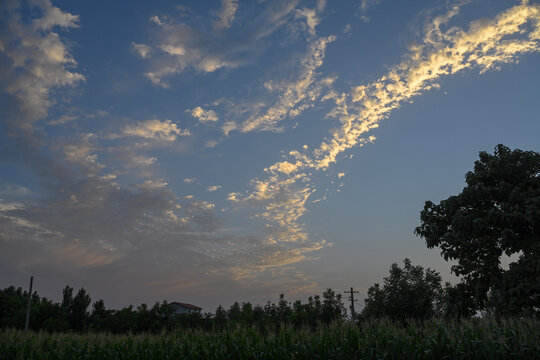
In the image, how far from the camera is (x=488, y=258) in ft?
79.2

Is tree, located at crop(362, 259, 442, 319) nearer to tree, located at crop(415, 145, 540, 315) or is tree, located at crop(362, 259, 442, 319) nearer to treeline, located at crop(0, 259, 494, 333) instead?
treeline, located at crop(0, 259, 494, 333)

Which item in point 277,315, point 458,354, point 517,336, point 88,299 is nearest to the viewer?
point 458,354

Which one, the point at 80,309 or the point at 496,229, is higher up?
the point at 496,229

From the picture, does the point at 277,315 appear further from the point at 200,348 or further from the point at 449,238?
the point at 200,348

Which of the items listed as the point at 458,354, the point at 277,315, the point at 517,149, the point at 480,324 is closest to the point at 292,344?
the point at 458,354

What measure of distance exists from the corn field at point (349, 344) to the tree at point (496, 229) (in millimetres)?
8175

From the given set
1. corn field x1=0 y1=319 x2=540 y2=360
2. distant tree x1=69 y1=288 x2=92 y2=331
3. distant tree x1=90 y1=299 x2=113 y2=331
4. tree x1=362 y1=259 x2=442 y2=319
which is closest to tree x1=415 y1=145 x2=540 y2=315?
corn field x1=0 y1=319 x2=540 y2=360

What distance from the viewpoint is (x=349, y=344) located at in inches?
477

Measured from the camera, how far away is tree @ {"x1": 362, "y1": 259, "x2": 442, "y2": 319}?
43.0 meters

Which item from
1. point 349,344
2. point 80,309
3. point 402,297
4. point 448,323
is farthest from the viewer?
point 80,309

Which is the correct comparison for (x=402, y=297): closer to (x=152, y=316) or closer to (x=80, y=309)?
(x=152, y=316)

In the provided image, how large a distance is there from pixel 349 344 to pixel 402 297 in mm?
35171

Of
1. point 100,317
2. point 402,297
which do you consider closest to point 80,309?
point 100,317

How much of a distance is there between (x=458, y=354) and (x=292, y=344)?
16.9ft
